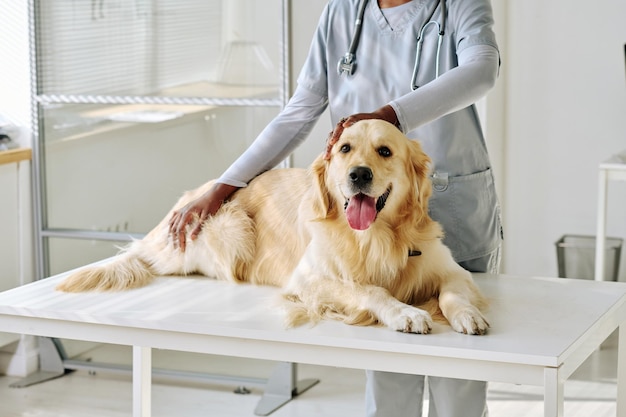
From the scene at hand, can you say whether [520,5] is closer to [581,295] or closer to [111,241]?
[111,241]

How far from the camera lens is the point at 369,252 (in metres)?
1.86

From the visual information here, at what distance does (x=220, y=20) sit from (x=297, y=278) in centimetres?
180

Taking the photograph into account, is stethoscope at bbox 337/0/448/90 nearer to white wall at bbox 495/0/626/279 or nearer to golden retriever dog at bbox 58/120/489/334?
golden retriever dog at bbox 58/120/489/334

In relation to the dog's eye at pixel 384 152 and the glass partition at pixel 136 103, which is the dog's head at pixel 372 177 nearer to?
the dog's eye at pixel 384 152

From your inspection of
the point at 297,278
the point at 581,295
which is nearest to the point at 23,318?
the point at 297,278

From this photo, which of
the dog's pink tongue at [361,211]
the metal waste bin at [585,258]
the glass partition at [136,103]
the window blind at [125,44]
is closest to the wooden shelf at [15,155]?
the glass partition at [136,103]

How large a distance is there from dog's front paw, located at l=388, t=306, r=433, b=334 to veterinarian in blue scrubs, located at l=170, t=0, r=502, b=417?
392mm

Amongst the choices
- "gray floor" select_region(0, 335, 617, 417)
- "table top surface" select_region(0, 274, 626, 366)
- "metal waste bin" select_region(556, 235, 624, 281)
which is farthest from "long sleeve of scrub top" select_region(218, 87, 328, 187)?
"metal waste bin" select_region(556, 235, 624, 281)

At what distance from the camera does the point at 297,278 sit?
1.95 metres

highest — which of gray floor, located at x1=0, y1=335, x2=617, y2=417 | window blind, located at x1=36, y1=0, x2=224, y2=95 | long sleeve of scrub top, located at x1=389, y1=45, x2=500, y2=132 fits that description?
window blind, located at x1=36, y1=0, x2=224, y2=95

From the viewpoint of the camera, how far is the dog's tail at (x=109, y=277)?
6.97 feet

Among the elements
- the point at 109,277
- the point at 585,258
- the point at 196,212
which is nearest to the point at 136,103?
the point at 196,212

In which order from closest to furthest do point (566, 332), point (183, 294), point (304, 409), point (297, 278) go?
1. point (566, 332)
2. point (297, 278)
3. point (183, 294)
4. point (304, 409)

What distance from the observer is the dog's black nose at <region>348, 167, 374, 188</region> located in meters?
1.75
